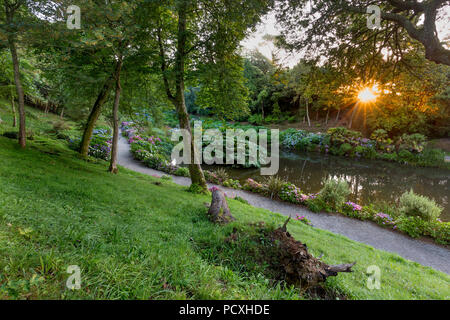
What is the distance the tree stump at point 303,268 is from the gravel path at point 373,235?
4760mm

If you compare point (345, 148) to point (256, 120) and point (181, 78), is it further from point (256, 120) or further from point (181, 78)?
point (181, 78)

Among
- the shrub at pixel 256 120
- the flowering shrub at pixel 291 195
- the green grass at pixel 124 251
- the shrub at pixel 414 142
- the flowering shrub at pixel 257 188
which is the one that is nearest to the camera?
the green grass at pixel 124 251

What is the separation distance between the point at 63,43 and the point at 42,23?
1.29 meters

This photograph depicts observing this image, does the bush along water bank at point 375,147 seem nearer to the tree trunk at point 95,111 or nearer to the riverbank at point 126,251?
the riverbank at point 126,251

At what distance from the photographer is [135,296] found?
1907 mm

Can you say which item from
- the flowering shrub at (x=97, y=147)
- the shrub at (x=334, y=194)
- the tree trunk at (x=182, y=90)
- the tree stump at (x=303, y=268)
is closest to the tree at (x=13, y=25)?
the tree trunk at (x=182, y=90)

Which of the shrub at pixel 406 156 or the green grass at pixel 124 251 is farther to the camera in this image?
the shrub at pixel 406 156

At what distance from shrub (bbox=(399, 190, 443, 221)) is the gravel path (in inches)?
55.9

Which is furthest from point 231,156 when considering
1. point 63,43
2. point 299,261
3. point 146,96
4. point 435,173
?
point 435,173

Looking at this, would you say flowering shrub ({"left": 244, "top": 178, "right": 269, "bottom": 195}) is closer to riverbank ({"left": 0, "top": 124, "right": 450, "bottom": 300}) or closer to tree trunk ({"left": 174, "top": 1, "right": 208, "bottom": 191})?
tree trunk ({"left": 174, "top": 1, "right": 208, "bottom": 191})

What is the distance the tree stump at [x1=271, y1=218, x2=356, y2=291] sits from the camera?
279cm

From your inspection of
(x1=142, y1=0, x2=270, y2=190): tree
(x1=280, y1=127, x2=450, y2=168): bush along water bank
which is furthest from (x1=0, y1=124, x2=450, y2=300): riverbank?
(x1=280, y1=127, x2=450, y2=168): bush along water bank

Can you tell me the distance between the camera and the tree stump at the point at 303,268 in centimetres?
279
